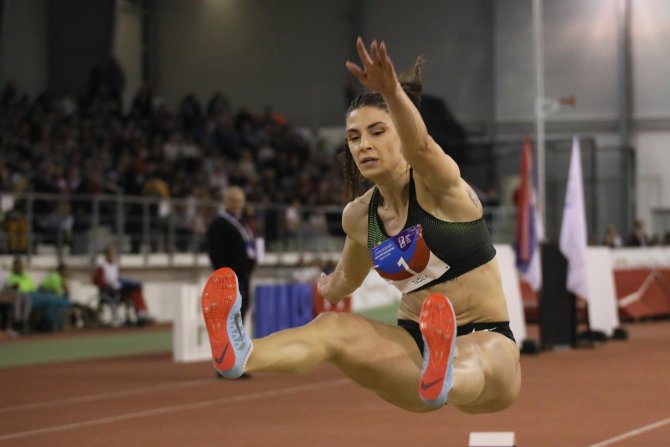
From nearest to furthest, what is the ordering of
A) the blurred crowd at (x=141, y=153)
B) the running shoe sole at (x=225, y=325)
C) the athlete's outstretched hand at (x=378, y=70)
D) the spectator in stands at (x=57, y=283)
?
the athlete's outstretched hand at (x=378, y=70) < the running shoe sole at (x=225, y=325) < the spectator in stands at (x=57, y=283) < the blurred crowd at (x=141, y=153)

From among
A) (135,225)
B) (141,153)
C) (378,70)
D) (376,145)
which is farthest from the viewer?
(141,153)

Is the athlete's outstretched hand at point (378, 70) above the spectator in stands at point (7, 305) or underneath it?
above

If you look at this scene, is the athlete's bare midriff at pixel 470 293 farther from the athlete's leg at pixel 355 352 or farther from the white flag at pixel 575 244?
the white flag at pixel 575 244

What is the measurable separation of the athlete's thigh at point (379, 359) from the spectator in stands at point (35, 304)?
1430 centimetres

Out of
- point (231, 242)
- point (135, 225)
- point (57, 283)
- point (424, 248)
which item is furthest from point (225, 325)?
point (135, 225)

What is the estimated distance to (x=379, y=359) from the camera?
4.98 m

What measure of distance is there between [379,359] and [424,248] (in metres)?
0.49

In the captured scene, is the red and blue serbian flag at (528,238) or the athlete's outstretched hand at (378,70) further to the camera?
the red and blue serbian flag at (528,238)

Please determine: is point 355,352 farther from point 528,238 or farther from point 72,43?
point 72,43

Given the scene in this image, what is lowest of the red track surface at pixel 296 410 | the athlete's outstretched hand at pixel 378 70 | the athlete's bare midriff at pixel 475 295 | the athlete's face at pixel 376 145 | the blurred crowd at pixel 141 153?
the red track surface at pixel 296 410

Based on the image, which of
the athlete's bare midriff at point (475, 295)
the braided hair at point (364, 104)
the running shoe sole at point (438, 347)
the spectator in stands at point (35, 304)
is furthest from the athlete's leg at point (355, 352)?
the spectator in stands at point (35, 304)

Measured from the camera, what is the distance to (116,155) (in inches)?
1003

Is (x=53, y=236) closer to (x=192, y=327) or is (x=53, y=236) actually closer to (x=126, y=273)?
(x=126, y=273)

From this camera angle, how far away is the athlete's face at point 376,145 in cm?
Answer: 507
